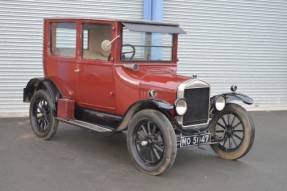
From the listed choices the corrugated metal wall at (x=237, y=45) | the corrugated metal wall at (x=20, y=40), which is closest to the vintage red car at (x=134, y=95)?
the corrugated metal wall at (x=20, y=40)

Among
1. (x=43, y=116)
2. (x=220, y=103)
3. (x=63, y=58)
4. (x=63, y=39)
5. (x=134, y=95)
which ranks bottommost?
(x=43, y=116)

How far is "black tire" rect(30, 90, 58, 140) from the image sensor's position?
6450 millimetres

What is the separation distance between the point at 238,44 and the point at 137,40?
5.37m

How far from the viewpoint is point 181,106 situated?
17.2ft

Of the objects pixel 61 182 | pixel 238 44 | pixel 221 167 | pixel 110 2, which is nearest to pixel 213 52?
pixel 238 44

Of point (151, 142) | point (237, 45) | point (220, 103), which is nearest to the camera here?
point (151, 142)

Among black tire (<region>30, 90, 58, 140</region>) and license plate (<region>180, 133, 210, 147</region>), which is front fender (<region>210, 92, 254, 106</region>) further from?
black tire (<region>30, 90, 58, 140</region>)

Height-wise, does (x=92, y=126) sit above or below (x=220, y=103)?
below

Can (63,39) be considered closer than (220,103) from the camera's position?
No

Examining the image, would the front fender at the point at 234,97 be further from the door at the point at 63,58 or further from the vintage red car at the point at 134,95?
the door at the point at 63,58

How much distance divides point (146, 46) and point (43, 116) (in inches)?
79.6

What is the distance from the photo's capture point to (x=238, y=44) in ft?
35.6

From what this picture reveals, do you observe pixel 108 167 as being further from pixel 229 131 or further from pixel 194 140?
pixel 229 131

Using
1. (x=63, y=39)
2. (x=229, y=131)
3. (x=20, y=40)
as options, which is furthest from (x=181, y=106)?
(x=20, y=40)
